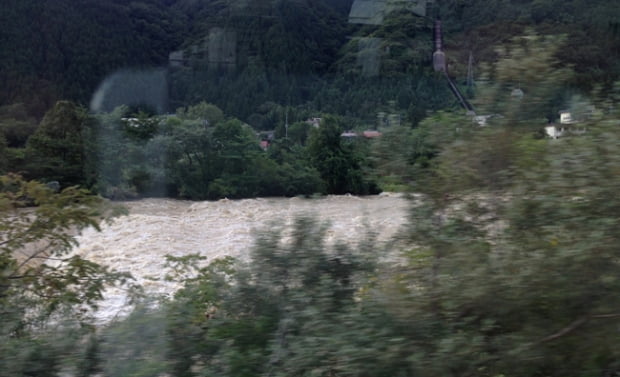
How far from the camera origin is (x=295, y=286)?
4.45 m

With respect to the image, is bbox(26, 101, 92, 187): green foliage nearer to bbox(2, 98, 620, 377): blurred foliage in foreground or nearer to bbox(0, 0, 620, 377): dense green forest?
bbox(0, 0, 620, 377): dense green forest

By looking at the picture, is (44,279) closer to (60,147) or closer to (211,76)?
(60,147)

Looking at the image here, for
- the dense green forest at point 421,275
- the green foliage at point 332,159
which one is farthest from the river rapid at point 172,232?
the dense green forest at point 421,275

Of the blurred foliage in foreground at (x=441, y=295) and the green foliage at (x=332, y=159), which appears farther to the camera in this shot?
the green foliage at (x=332, y=159)

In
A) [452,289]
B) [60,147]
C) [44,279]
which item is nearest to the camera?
[452,289]

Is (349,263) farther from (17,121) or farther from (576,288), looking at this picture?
(17,121)

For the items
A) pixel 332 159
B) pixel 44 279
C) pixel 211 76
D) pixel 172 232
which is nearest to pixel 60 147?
pixel 172 232

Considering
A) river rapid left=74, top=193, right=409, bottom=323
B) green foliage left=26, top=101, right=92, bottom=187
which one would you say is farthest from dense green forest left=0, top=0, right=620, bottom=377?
green foliage left=26, top=101, right=92, bottom=187

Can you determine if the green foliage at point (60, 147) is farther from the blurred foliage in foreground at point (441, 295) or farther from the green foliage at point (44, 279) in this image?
the blurred foliage in foreground at point (441, 295)

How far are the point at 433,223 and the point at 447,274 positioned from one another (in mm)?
511

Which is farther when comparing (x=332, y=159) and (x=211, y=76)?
(x=211, y=76)

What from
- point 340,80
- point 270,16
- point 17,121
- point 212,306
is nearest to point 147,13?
point 270,16

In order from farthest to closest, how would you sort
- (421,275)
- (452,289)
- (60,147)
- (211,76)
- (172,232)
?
(211,76) → (172,232) → (60,147) → (421,275) → (452,289)

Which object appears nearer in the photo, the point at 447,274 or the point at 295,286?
the point at 447,274
